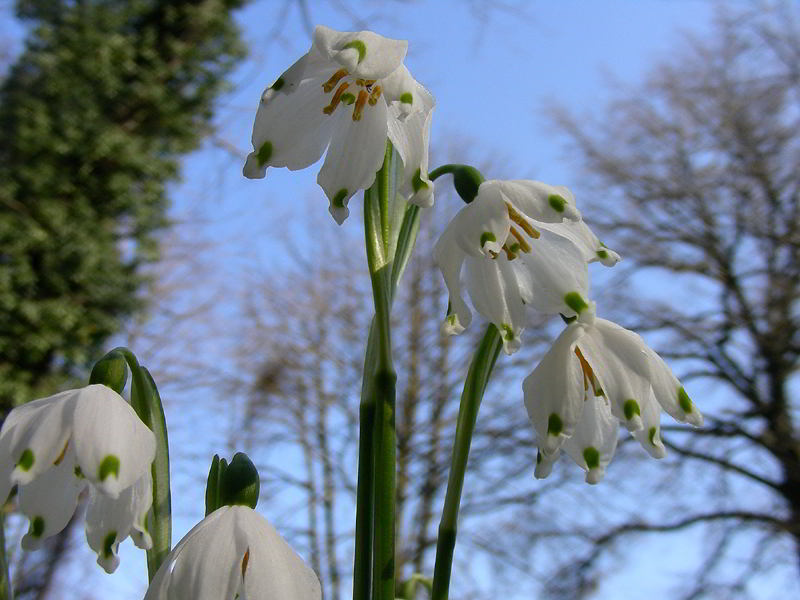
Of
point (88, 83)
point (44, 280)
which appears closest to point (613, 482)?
point (44, 280)

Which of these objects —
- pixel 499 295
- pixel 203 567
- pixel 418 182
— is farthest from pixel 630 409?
pixel 203 567

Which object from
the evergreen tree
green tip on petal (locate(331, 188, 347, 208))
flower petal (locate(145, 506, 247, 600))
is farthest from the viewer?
the evergreen tree

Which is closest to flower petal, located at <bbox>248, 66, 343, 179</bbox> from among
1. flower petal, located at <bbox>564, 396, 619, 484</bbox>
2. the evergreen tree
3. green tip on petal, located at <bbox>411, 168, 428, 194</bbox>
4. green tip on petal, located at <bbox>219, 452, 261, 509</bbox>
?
green tip on petal, located at <bbox>411, 168, 428, 194</bbox>

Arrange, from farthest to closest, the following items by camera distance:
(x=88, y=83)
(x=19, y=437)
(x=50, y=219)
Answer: (x=88, y=83)
(x=50, y=219)
(x=19, y=437)

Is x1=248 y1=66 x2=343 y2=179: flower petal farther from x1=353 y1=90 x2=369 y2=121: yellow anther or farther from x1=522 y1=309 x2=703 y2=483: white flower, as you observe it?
x1=522 y1=309 x2=703 y2=483: white flower

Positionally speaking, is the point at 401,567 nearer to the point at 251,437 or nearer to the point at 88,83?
the point at 251,437

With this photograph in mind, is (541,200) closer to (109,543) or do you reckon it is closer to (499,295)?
(499,295)

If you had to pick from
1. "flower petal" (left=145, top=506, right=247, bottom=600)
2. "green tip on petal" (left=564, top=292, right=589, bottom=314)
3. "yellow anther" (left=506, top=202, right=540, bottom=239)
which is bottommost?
"flower petal" (left=145, top=506, right=247, bottom=600)

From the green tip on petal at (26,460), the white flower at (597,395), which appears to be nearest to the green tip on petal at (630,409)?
the white flower at (597,395)
